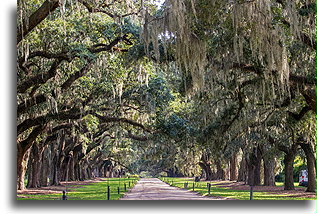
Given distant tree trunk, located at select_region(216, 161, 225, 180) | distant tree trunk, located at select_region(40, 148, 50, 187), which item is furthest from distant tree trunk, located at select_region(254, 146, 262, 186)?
distant tree trunk, located at select_region(40, 148, 50, 187)

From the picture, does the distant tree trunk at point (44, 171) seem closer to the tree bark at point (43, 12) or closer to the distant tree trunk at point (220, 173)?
the distant tree trunk at point (220, 173)

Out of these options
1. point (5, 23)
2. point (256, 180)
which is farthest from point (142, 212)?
point (256, 180)

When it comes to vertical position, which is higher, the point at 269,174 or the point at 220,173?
the point at 269,174

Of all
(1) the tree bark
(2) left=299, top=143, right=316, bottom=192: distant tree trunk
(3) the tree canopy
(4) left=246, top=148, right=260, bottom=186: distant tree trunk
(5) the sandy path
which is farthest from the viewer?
(4) left=246, top=148, right=260, bottom=186: distant tree trunk

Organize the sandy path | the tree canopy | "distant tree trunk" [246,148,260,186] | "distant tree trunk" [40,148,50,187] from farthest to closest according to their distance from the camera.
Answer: "distant tree trunk" [246,148,260,186] → "distant tree trunk" [40,148,50,187] → the sandy path → the tree canopy

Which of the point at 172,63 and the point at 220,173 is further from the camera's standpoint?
the point at 220,173

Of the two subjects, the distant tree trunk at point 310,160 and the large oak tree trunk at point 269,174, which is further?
the large oak tree trunk at point 269,174

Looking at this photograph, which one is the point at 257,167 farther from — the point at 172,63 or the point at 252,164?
the point at 172,63

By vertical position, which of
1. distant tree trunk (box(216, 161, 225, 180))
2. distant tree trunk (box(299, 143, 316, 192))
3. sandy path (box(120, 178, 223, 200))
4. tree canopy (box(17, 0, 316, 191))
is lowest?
distant tree trunk (box(216, 161, 225, 180))

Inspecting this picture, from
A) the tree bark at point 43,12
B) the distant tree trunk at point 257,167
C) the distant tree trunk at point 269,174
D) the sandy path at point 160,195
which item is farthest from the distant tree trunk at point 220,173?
the tree bark at point 43,12

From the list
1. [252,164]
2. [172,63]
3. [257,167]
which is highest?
[172,63]

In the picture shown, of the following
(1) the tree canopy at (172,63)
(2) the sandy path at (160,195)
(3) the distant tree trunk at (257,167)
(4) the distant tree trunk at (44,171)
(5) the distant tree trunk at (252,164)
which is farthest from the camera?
(5) the distant tree trunk at (252,164)

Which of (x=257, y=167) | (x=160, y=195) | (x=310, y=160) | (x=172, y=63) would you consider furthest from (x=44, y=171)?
(x=172, y=63)

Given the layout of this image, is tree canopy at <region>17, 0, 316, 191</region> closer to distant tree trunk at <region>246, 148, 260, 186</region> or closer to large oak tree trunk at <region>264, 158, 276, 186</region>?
large oak tree trunk at <region>264, 158, 276, 186</region>
